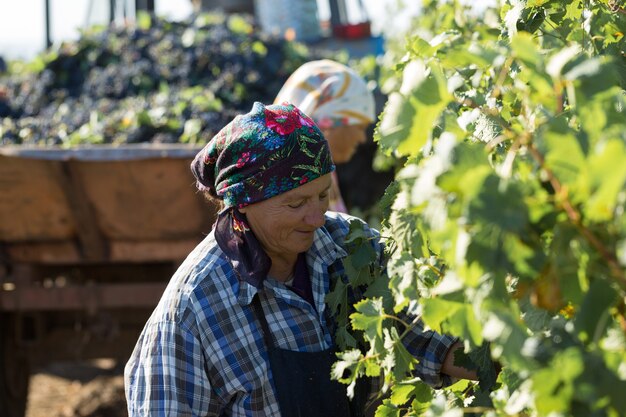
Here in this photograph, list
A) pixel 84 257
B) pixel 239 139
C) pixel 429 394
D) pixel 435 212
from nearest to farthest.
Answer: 1. pixel 435 212
2. pixel 429 394
3. pixel 239 139
4. pixel 84 257

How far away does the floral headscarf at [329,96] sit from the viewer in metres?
3.63

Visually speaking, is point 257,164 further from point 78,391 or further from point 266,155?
point 78,391

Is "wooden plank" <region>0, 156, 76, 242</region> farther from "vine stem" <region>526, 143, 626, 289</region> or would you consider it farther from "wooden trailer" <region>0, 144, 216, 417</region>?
"vine stem" <region>526, 143, 626, 289</region>

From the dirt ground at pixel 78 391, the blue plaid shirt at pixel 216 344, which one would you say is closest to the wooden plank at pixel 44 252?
the dirt ground at pixel 78 391

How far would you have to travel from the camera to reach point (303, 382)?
7.66ft

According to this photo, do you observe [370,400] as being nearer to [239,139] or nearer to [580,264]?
[239,139]

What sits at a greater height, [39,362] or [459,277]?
[459,277]

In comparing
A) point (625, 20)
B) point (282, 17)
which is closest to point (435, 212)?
point (625, 20)

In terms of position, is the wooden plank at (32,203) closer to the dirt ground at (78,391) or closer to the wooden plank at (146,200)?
the wooden plank at (146,200)

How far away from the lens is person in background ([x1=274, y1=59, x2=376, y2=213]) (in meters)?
3.64

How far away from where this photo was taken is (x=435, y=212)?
1276 millimetres

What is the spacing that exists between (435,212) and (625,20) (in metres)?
1.01

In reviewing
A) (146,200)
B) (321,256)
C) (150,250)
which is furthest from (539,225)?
(150,250)

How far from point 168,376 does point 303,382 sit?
1.12 feet
